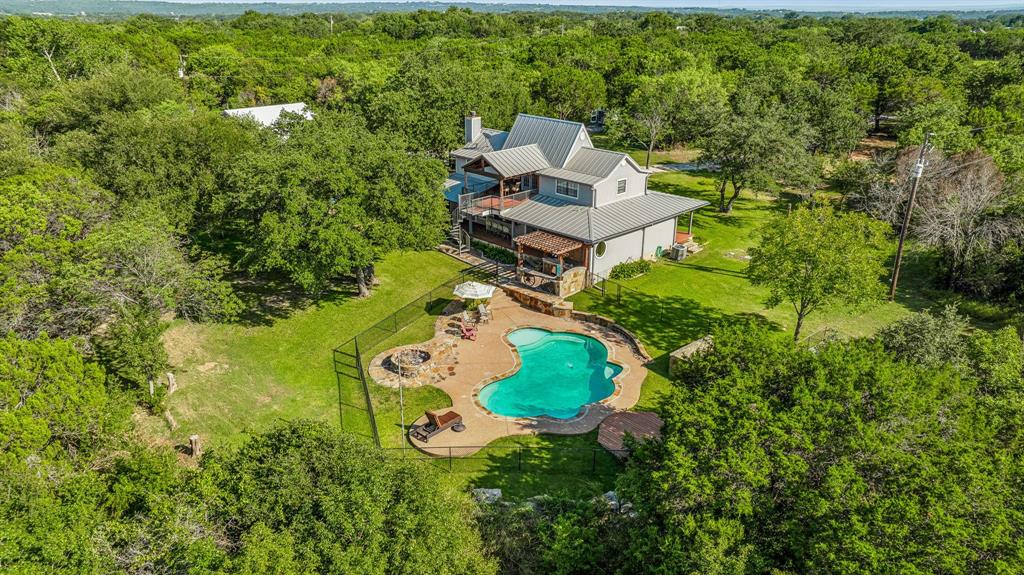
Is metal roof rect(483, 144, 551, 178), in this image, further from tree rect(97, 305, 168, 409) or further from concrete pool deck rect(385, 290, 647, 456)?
tree rect(97, 305, 168, 409)

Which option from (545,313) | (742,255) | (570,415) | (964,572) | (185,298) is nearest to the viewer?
(964,572)

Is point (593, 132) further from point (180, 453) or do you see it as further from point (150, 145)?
point (180, 453)

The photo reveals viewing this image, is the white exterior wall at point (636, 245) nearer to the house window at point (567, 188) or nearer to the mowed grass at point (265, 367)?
the house window at point (567, 188)

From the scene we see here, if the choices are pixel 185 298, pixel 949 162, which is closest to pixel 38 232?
pixel 185 298

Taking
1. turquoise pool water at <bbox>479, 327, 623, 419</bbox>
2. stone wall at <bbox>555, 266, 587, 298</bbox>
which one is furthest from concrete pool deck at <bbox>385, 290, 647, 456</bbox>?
stone wall at <bbox>555, 266, 587, 298</bbox>

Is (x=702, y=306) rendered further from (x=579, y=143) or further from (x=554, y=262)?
(x=579, y=143)

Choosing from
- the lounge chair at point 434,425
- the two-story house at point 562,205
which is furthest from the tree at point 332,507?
the two-story house at point 562,205
